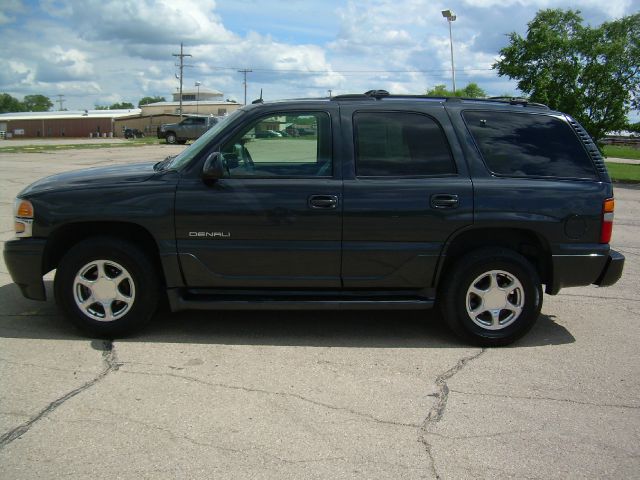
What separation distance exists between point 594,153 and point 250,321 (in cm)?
319

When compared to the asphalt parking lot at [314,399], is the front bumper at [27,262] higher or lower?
higher

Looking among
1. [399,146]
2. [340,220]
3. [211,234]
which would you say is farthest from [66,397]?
[399,146]

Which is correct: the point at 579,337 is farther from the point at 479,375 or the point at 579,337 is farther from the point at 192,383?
the point at 192,383

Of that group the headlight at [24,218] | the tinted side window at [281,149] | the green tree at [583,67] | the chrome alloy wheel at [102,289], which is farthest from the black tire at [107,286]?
the green tree at [583,67]

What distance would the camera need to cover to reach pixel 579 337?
5.21m

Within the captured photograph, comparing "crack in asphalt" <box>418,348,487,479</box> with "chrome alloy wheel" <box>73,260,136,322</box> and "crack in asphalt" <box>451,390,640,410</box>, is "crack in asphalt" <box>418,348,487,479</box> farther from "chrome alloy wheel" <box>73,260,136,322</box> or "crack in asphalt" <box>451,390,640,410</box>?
"chrome alloy wheel" <box>73,260,136,322</box>

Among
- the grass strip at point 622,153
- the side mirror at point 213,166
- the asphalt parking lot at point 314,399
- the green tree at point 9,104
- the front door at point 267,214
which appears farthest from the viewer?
the green tree at point 9,104

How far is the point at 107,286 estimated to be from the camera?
4797mm

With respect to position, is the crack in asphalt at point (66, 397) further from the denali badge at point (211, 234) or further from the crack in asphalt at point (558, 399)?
the crack in asphalt at point (558, 399)

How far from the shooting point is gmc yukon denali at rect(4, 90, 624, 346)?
15.3 feet

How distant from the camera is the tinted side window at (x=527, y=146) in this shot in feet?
15.9

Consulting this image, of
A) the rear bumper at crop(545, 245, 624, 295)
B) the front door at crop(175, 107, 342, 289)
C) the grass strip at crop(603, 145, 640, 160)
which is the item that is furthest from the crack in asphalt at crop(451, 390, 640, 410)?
the grass strip at crop(603, 145, 640, 160)

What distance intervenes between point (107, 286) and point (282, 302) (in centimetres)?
138

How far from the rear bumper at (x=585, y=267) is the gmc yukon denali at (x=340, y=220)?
1cm
